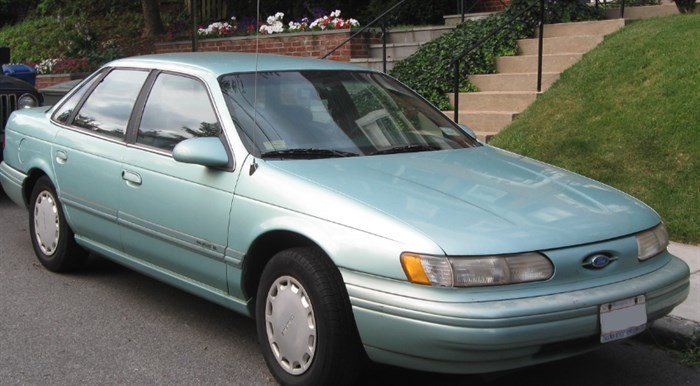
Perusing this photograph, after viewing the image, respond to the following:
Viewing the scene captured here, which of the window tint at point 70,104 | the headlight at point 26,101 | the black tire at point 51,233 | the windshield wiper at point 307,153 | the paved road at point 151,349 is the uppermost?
the window tint at point 70,104

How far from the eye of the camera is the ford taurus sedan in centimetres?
349

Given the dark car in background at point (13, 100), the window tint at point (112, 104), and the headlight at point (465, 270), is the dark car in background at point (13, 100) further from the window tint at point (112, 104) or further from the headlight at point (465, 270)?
the headlight at point (465, 270)

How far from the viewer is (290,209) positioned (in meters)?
4.00

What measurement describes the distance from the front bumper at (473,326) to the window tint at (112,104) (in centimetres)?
237

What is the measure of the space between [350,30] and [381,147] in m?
8.50

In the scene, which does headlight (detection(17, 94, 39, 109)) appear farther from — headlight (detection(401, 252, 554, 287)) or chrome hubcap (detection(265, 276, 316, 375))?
headlight (detection(401, 252, 554, 287))

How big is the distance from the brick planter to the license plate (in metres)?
9.20

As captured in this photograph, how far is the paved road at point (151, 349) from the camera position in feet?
14.2

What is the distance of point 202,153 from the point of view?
435 cm

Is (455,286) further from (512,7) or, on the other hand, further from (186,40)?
(186,40)

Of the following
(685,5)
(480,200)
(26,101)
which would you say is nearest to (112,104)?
(480,200)

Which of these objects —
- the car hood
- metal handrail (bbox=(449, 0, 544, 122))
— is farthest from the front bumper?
metal handrail (bbox=(449, 0, 544, 122))

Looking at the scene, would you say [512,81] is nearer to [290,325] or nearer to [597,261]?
[597,261]

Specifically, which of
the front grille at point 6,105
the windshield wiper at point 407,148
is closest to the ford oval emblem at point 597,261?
the windshield wiper at point 407,148
